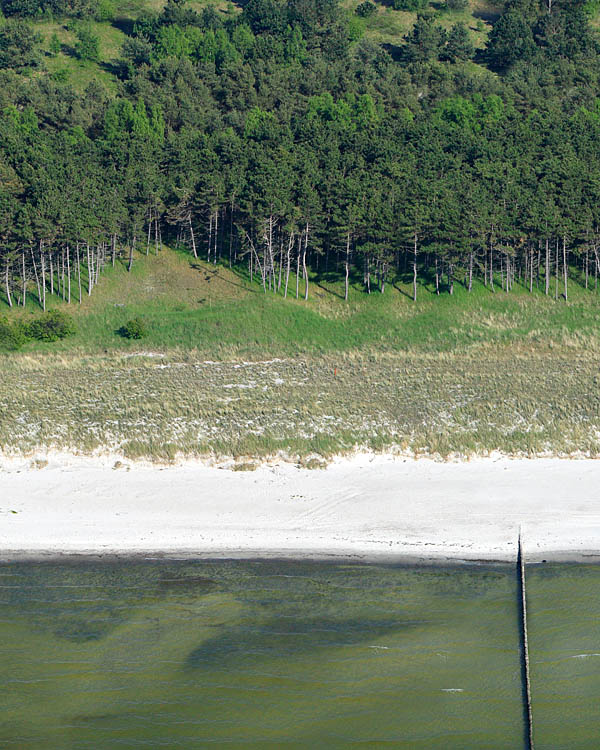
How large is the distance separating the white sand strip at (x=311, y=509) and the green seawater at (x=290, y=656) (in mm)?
973

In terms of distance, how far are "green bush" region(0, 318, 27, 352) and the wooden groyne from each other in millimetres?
46691

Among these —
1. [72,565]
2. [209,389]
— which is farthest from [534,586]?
[209,389]

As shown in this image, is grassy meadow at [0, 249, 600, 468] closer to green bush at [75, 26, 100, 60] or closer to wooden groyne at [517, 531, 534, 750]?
wooden groyne at [517, 531, 534, 750]

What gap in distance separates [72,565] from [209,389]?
22.2m

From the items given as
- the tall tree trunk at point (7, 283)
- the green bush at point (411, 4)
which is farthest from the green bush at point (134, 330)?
the green bush at point (411, 4)

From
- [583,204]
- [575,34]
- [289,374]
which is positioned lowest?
[289,374]

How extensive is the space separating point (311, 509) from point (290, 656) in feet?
26.6

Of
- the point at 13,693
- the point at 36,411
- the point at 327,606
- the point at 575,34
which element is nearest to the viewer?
the point at 13,693

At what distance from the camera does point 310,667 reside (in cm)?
2292

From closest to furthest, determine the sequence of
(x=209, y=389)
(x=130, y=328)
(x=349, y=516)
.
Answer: (x=349, y=516) → (x=209, y=389) → (x=130, y=328)

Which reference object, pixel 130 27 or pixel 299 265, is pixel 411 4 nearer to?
pixel 130 27

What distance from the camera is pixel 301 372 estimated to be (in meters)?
55.5

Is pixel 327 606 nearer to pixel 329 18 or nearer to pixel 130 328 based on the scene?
pixel 130 328

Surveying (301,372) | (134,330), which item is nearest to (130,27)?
(134,330)
